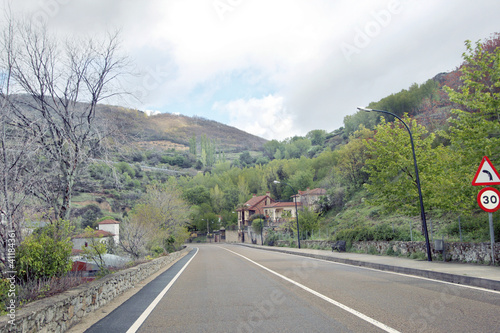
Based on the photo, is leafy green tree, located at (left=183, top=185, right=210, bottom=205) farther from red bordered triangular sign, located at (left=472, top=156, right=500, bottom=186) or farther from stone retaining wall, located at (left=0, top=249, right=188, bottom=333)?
red bordered triangular sign, located at (left=472, top=156, right=500, bottom=186)

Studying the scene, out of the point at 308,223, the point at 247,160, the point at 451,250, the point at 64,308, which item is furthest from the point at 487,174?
the point at 247,160

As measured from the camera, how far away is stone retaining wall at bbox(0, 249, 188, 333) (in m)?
4.58

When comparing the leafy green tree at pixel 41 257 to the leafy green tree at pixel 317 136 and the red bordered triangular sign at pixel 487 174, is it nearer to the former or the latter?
the red bordered triangular sign at pixel 487 174

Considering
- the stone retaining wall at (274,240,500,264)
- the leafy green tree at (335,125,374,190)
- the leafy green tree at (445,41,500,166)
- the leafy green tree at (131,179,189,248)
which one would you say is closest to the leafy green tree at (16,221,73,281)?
the stone retaining wall at (274,240,500,264)

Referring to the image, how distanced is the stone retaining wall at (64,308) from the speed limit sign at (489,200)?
10.1m

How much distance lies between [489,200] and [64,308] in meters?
10.7

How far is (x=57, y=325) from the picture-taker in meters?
5.59

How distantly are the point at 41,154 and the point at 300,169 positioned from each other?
87.1 metres

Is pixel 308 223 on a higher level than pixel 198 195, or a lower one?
lower

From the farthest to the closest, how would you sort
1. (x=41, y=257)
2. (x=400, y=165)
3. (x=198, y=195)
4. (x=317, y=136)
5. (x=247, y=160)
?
(x=247, y=160) → (x=317, y=136) → (x=198, y=195) → (x=400, y=165) → (x=41, y=257)

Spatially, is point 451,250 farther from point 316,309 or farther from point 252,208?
point 252,208

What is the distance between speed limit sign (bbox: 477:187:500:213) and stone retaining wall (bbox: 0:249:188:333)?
399 inches

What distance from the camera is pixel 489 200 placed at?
33.2 ft

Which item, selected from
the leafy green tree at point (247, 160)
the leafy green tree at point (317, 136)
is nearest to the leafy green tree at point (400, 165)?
the leafy green tree at point (317, 136)
